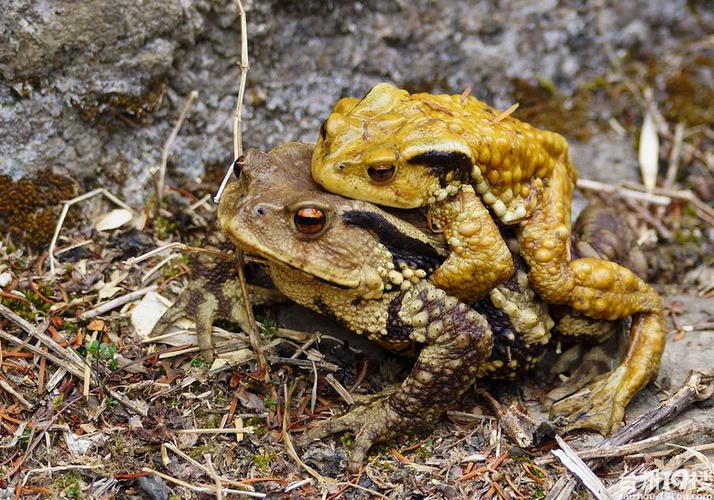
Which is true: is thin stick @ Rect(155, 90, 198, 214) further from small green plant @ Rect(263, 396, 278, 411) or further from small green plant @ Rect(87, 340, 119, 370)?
small green plant @ Rect(263, 396, 278, 411)

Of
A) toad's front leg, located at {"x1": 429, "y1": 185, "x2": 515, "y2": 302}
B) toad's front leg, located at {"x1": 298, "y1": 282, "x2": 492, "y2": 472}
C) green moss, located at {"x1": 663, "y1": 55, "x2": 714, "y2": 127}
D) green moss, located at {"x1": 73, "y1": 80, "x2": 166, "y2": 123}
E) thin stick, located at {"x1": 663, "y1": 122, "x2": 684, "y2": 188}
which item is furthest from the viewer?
green moss, located at {"x1": 663, "y1": 55, "x2": 714, "y2": 127}

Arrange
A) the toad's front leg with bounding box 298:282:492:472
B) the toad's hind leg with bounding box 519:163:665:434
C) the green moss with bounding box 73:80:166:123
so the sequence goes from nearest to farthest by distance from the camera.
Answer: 1. the toad's front leg with bounding box 298:282:492:472
2. the toad's hind leg with bounding box 519:163:665:434
3. the green moss with bounding box 73:80:166:123

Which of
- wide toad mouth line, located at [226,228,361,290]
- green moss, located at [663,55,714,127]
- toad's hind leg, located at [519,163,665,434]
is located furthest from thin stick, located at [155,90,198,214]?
green moss, located at [663,55,714,127]

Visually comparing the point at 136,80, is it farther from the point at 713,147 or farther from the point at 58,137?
Answer: the point at 713,147

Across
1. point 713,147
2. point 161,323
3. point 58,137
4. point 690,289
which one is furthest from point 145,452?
point 713,147

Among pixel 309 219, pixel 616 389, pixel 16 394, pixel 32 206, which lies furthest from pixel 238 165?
pixel 616 389

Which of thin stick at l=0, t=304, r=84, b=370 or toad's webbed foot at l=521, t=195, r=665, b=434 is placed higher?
thin stick at l=0, t=304, r=84, b=370
